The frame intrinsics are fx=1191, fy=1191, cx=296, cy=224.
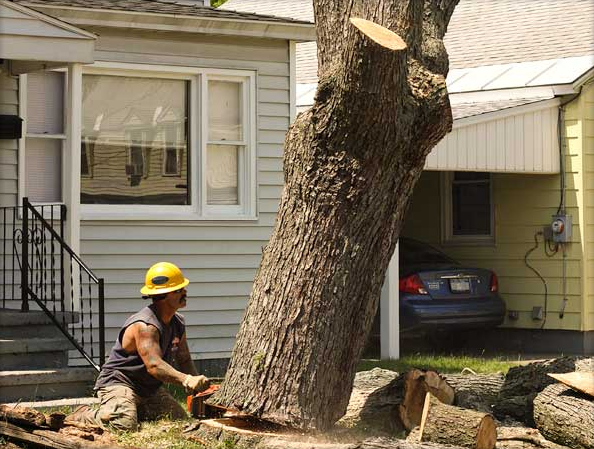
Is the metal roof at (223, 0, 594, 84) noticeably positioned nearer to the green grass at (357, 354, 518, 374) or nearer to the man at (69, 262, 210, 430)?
the green grass at (357, 354, 518, 374)

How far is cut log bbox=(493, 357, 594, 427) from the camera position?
9398mm

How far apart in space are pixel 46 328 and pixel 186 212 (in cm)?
261

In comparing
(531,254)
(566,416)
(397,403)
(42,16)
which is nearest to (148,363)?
(397,403)

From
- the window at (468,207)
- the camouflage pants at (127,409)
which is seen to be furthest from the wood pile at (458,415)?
the window at (468,207)

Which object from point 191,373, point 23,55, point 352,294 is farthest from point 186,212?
point 352,294

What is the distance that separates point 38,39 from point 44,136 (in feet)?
5.16

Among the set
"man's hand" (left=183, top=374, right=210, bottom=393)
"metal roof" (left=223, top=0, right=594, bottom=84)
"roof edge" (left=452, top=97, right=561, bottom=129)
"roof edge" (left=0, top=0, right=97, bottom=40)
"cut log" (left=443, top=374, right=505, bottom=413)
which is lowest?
"cut log" (left=443, top=374, right=505, bottom=413)

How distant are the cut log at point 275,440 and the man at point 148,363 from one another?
31 centimetres

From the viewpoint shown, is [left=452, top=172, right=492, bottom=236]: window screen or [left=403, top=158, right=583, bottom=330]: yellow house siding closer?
[left=403, top=158, right=583, bottom=330]: yellow house siding

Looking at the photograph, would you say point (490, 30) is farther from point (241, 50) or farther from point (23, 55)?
point (23, 55)

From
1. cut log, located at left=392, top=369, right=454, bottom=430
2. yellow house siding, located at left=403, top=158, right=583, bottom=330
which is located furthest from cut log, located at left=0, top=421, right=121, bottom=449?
yellow house siding, located at left=403, top=158, right=583, bottom=330

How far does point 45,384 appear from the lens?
1005cm

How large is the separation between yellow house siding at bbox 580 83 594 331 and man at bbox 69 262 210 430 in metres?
8.38

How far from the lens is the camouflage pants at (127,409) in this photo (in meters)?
8.18
